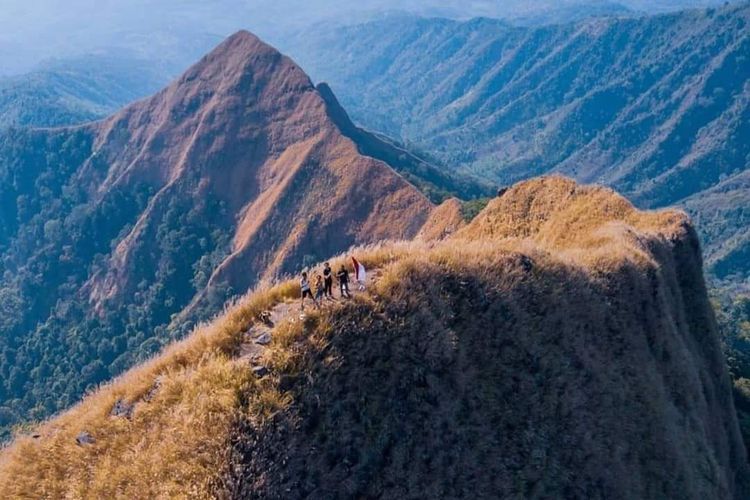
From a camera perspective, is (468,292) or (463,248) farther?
(463,248)

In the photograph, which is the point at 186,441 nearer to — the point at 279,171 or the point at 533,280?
the point at 533,280

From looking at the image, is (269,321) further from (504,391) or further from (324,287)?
(504,391)

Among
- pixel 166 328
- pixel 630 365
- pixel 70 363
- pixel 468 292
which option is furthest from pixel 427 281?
pixel 70 363

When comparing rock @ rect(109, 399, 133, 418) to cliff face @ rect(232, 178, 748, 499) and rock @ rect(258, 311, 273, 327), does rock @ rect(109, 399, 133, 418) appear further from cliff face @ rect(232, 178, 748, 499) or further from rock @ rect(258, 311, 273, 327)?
cliff face @ rect(232, 178, 748, 499)

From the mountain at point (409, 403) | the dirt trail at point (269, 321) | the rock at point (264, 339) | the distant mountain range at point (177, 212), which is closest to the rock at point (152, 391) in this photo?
the mountain at point (409, 403)

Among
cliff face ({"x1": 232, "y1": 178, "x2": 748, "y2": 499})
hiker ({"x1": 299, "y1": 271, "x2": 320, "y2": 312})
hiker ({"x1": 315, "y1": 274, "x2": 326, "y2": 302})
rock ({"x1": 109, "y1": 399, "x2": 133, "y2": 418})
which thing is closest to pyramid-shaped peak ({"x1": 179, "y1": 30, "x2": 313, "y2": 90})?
cliff face ({"x1": 232, "y1": 178, "x2": 748, "y2": 499})

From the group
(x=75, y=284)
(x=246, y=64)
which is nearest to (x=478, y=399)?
(x=75, y=284)
